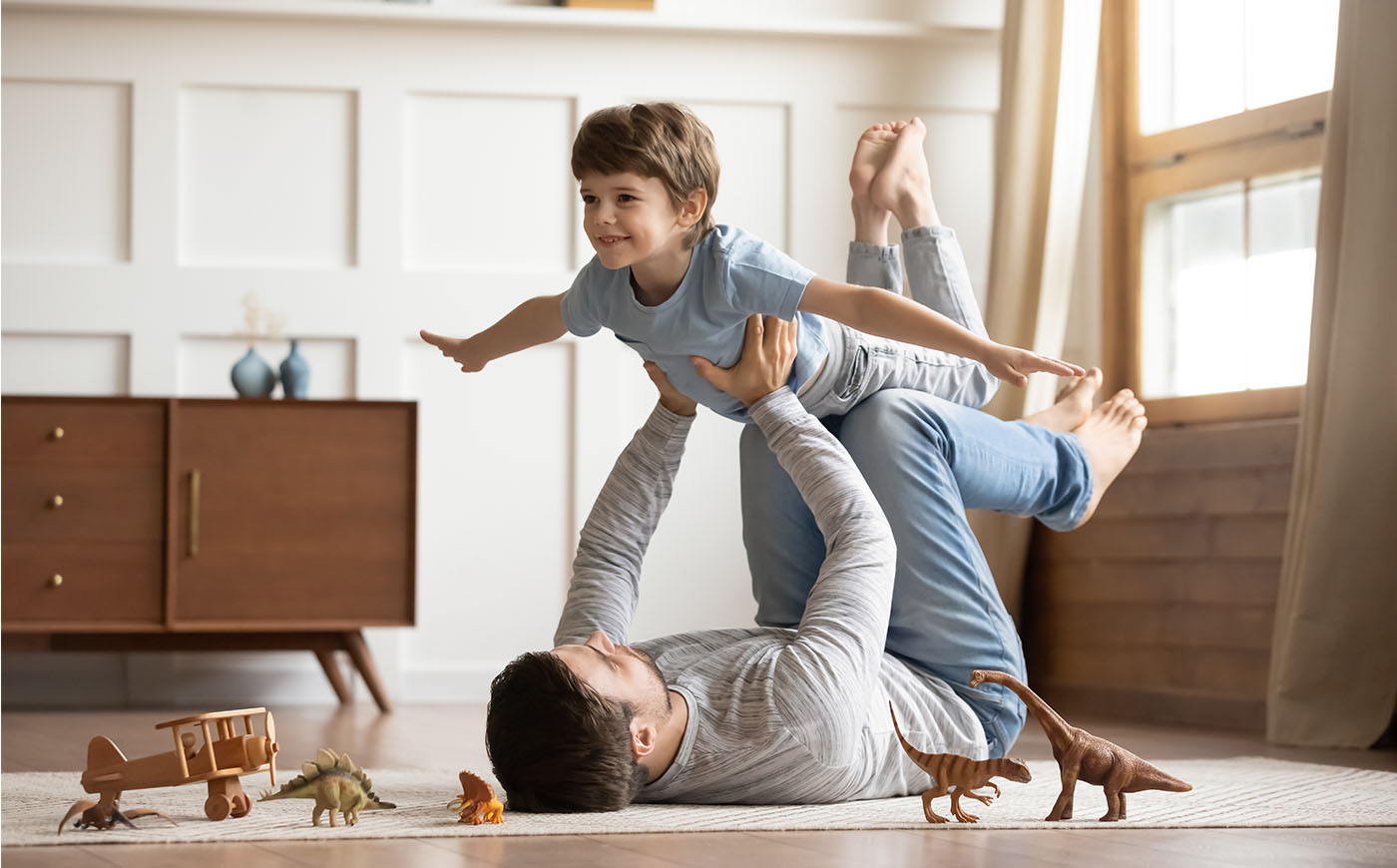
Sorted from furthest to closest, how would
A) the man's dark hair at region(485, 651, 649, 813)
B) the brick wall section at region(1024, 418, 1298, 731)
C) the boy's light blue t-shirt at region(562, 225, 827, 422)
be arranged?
the brick wall section at region(1024, 418, 1298, 731)
the boy's light blue t-shirt at region(562, 225, 827, 422)
the man's dark hair at region(485, 651, 649, 813)

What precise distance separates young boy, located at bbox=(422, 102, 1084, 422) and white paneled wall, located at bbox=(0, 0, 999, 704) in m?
1.60

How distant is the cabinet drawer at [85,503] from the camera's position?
3.26 meters

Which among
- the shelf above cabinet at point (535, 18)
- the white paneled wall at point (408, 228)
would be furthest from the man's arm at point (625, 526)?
the shelf above cabinet at point (535, 18)

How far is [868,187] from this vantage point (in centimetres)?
236

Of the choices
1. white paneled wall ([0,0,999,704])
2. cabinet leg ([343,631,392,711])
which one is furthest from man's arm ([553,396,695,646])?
white paneled wall ([0,0,999,704])

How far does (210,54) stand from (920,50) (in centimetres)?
187

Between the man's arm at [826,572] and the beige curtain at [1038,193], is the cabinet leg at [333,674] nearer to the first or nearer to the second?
the beige curtain at [1038,193]

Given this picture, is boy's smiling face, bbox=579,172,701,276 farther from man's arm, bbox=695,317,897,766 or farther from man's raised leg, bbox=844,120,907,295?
man's raised leg, bbox=844,120,907,295

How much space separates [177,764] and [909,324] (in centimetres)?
99

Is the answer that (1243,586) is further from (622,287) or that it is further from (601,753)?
(601,753)

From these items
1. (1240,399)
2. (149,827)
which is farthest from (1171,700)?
(149,827)

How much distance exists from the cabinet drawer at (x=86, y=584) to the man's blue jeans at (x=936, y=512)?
5.58ft

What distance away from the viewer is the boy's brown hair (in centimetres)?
183

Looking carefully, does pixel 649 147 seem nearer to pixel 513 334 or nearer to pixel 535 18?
pixel 513 334
